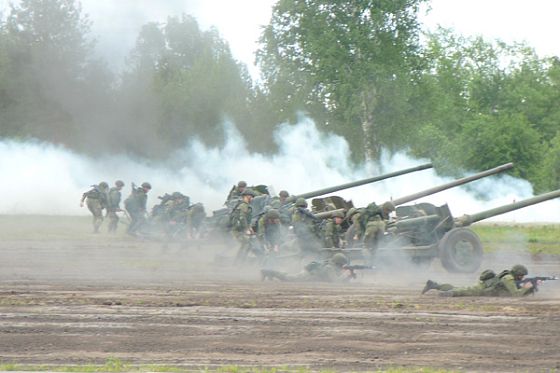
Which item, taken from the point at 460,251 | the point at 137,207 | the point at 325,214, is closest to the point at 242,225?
the point at 325,214

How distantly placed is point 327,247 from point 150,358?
43.2 ft

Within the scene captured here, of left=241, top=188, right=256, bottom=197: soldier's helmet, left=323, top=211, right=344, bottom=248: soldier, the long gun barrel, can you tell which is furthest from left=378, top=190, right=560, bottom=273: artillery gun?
left=241, top=188, right=256, bottom=197: soldier's helmet

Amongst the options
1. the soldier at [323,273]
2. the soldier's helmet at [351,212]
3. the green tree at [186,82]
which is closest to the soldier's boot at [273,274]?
the soldier at [323,273]

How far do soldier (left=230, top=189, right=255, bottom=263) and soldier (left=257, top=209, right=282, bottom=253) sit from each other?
99cm

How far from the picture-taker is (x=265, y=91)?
56469 mm

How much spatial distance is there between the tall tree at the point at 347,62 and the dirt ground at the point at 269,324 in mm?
29768

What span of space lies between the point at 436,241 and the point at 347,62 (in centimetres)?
2823

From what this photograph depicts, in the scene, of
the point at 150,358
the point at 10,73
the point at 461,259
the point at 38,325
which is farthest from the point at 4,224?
the point at 150,358

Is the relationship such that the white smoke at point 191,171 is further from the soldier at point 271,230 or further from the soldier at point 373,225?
the soldier at point 373,225

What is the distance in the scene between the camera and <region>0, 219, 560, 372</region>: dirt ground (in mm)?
11852

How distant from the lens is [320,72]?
51969 millimetres

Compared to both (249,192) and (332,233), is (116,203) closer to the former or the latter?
(249,192)

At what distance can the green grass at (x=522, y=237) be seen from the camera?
32.1 meters

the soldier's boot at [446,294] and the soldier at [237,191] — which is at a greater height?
the soldier at [237,191]
